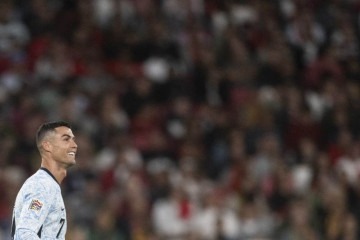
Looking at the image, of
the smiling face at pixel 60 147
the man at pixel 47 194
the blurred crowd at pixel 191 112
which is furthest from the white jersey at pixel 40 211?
the blurred crowd at pixel 191 112

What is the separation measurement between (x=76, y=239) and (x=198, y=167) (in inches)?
87.8

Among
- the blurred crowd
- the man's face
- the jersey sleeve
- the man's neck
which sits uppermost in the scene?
the blurred crowd

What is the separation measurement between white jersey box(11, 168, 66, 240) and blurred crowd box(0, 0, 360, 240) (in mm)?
5096

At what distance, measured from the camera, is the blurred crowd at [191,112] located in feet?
43.2

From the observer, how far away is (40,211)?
23.3 ft

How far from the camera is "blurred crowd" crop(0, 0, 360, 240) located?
13172 millimetres

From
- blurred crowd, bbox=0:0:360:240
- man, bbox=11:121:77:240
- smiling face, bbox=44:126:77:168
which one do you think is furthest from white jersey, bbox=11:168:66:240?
blurred crowd, bbox=0:0:360:240

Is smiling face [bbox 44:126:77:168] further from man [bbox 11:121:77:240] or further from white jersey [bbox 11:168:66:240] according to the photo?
white jersey [bbox 11:168:66:240]

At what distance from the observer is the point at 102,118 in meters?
14.2

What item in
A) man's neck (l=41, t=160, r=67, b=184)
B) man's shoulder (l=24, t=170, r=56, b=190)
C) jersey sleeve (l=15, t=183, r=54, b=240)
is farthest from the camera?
man's neck (l=41, t=160, r=67, b=184)

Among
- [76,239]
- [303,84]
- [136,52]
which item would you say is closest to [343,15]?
[303,84]

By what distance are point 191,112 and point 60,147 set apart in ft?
23.8

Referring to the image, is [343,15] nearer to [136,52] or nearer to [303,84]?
[303,84]

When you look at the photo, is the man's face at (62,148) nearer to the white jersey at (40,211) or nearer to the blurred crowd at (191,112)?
the white jersey at (40,211)
